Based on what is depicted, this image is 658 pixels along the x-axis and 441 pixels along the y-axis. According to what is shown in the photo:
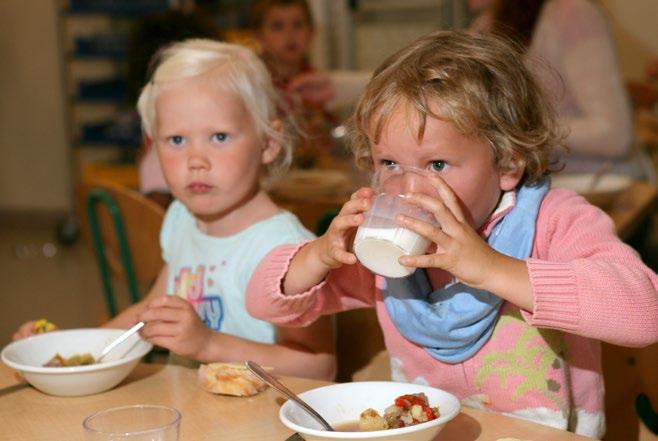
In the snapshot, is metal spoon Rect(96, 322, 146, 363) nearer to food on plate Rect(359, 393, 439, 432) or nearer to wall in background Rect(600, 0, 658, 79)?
food on plate Rect(359, 393, 439, 432)

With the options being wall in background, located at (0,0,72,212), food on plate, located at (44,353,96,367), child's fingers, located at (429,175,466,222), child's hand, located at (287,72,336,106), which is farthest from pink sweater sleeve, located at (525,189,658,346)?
wall in background, located at (0,0,72,212)

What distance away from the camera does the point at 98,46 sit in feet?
22.6

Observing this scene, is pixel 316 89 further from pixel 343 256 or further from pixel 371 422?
pixel 371 422

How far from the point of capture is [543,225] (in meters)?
1.46

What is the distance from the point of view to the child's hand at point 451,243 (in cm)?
118

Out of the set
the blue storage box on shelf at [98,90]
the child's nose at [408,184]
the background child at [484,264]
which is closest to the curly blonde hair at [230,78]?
the background child at [484,264]

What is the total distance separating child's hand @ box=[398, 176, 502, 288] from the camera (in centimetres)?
118

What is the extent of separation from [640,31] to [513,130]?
5656 millimetres

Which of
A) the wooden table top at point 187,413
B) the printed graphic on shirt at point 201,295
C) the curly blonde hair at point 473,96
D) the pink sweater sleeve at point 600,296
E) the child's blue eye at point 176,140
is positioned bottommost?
the printed graphic on shirt at point 201,295

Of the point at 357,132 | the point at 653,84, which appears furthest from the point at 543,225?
the point at 653,84

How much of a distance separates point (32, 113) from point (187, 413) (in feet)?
20.2

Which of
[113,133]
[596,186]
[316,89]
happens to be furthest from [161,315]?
[113,133]

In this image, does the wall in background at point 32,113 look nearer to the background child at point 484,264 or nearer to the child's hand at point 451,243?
the background child at point 484,264

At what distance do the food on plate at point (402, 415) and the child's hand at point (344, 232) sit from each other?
20cm
